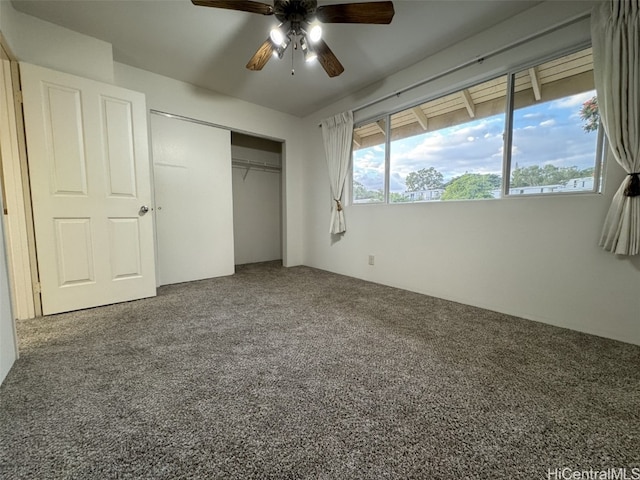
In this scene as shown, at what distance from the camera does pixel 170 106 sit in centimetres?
297

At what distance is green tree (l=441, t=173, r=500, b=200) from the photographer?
2.29m

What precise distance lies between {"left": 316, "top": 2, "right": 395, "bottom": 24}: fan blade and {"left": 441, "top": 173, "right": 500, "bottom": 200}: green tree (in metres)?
1.53

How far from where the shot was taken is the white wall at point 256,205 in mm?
4441

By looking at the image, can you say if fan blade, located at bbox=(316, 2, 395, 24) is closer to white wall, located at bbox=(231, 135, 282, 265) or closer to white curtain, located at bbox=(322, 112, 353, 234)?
white curtain, located at bbox=(322, 112, 353, 234)

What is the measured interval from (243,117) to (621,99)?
375 centimetres

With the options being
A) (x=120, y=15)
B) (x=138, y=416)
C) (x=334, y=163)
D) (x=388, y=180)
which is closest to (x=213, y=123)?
(x=120, y=15)

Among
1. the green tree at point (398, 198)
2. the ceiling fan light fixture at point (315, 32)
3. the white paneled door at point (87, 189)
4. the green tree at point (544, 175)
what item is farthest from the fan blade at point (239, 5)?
the green tree at point (544, 175)

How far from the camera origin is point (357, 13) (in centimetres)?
166

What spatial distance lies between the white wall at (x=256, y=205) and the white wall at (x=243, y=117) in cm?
69

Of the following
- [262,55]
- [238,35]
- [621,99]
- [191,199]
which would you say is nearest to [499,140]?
[621,99]

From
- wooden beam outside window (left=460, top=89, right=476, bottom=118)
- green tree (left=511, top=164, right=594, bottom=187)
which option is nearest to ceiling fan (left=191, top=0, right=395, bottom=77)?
wooden beam outside window (left=460, top=89, right=476, bottom=118)

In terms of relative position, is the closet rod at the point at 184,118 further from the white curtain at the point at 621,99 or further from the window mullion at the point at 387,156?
the white curtain at the point at 621,99

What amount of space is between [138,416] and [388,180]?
3.03 meters

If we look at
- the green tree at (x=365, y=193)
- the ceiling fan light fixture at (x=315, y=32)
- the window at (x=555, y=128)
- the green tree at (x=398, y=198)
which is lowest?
the green tree at (x=398, y=198)
